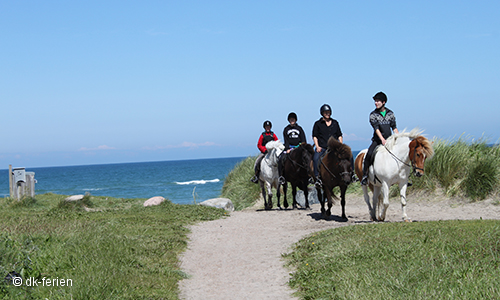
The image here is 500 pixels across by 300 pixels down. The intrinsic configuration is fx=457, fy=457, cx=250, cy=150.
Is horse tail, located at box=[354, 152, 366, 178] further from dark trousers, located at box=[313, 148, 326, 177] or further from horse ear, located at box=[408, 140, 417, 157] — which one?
horse ear, located at box=[408, 140, 417, 157]

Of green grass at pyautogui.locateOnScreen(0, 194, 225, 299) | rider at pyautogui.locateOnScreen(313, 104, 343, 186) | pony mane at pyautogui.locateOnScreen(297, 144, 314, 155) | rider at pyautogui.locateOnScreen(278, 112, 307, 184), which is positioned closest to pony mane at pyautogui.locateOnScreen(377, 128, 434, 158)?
rider at pyautogui.locateOnScreen(313, 104, 343, 186)

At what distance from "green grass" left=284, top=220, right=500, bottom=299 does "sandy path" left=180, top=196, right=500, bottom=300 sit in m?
0.50

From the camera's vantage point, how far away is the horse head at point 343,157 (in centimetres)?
1138

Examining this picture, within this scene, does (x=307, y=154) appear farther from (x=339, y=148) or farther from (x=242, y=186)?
(x=242, y=186)

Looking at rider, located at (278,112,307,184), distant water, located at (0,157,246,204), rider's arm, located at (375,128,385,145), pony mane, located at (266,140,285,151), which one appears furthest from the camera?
distant water, located at (0,157,246,204)

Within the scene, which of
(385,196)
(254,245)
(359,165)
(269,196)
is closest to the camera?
(254,245)

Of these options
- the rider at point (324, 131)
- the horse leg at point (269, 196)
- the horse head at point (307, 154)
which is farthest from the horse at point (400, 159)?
the horse leg at point (269, 196)

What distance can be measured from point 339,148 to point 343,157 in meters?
0.25

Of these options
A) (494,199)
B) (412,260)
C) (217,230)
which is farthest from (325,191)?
(412,260)

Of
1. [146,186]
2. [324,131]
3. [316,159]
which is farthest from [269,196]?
[146,186]

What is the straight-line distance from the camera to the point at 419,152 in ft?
32.1

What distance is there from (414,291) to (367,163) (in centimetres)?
625

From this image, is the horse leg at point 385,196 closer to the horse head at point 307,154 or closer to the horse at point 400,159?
the horse at point 400,159

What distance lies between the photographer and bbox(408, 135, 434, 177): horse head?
9.75 meters
